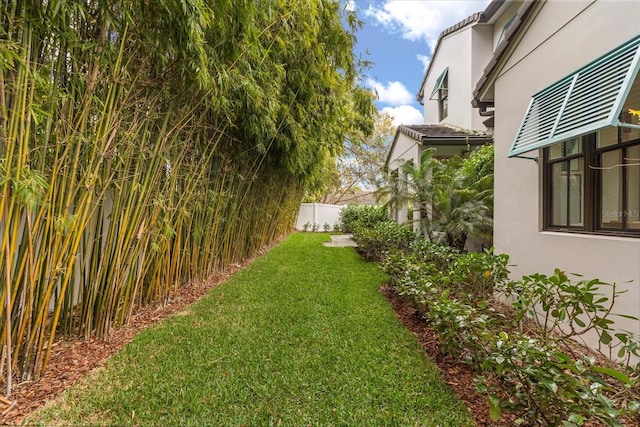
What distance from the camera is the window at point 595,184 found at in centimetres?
224

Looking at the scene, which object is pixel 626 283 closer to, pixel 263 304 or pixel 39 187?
pixel 263 304

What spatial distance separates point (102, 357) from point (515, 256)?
13.6 ft

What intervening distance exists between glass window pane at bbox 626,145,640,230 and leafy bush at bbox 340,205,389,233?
6646 mm

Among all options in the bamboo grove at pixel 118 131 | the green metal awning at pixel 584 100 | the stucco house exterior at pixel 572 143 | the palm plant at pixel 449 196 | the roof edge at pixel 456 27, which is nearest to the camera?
the bamboo grove at pixel 118 131

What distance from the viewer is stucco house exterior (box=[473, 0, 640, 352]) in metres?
2.14

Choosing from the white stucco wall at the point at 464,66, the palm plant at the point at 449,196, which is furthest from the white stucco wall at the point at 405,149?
the white stucco wall at the point at 464,66

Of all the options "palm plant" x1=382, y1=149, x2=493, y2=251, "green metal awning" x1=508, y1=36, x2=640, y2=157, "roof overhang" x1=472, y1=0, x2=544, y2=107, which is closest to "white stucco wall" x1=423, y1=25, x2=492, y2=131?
"palm plant" x1=382, y1=149, x2=493, y2=251

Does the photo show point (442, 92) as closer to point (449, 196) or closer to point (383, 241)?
point (449, 196)

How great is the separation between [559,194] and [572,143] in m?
0.50

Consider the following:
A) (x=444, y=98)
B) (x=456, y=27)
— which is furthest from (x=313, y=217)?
(x=456, y=27)

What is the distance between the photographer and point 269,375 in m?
2.03

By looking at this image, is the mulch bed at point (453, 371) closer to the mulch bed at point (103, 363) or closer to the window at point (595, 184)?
the mulch bed at point (103, 363)

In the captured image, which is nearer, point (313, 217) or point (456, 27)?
point (456, 27)

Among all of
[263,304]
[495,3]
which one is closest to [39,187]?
[263,304]
